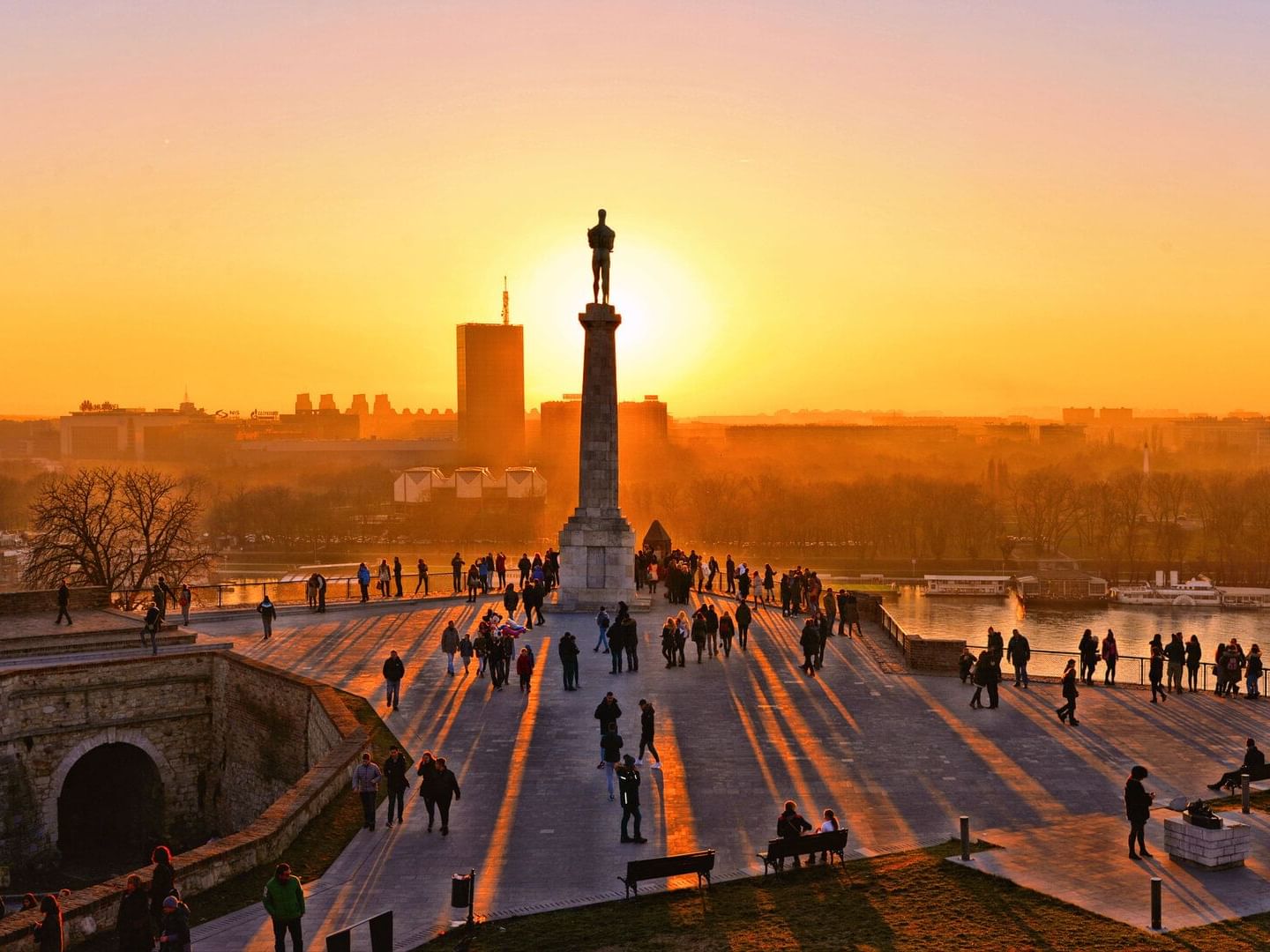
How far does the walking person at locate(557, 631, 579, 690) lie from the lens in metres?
23.9

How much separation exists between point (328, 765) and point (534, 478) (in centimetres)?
13588

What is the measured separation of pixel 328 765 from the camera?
18.2 meters

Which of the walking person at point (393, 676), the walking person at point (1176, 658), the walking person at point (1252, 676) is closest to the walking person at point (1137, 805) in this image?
the walking person at point (1176, 658)

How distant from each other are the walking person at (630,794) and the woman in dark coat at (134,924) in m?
5.77

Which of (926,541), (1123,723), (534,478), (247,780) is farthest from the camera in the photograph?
(534,478)

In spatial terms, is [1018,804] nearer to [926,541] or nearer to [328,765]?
[328,765]

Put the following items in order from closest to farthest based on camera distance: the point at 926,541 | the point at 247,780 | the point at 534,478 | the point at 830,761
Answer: the point at 830,761
the point at 247,780
the point at 926,541
the point at 534,478

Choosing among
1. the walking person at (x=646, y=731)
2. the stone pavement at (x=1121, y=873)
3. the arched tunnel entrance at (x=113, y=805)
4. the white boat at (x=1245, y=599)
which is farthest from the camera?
the white boat at (x=1245, y=599)

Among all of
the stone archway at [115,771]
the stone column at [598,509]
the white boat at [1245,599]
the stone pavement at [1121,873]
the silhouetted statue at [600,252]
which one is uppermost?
the silhouetted statue at [600,252]

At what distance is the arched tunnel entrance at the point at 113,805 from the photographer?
2655 cm

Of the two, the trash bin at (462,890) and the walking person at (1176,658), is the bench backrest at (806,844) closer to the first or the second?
the trash bin at (462,890)

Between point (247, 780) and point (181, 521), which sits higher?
point (181, 521)

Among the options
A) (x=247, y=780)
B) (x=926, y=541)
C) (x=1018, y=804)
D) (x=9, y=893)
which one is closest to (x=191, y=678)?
(x=247, y=780)

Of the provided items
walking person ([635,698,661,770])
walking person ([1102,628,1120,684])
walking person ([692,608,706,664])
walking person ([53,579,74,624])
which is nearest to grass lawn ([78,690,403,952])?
walking person ([635,698,661,770])
